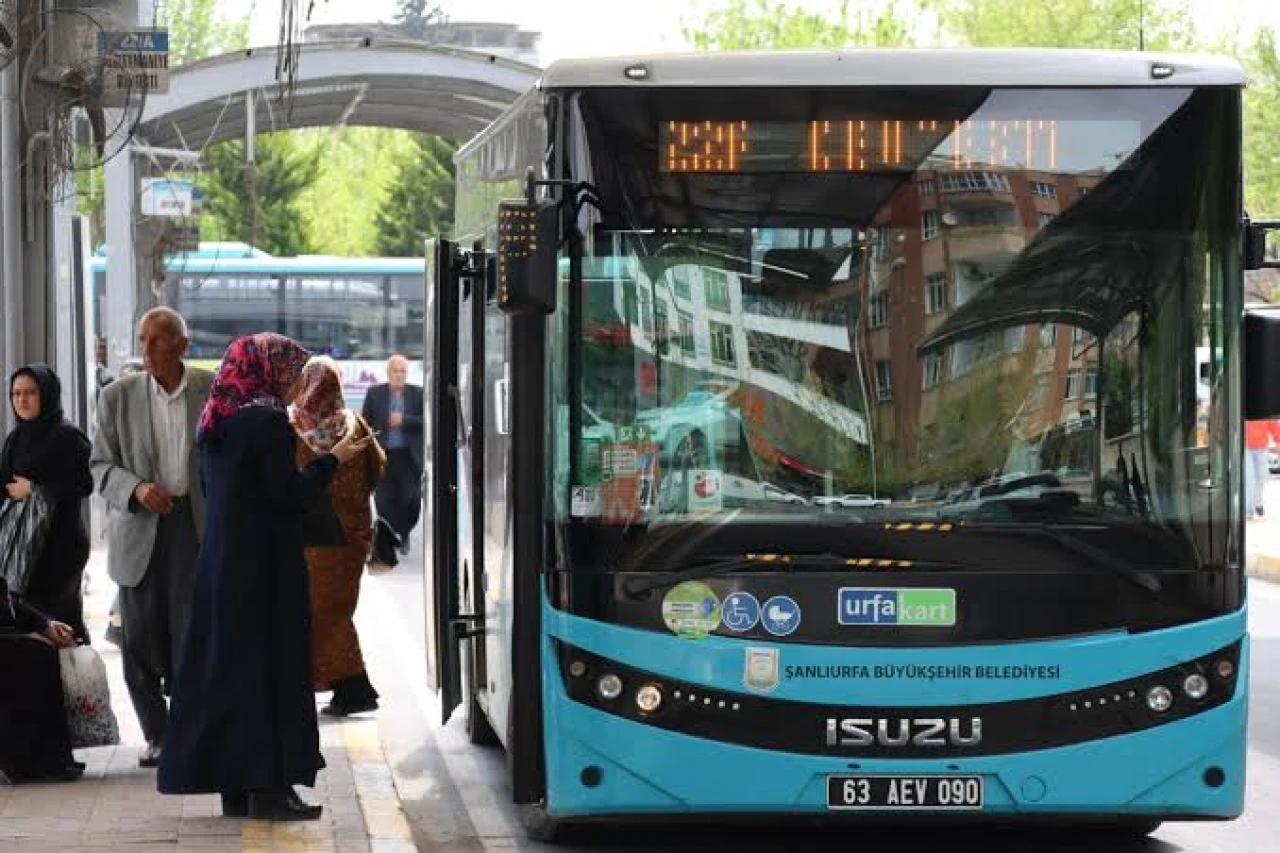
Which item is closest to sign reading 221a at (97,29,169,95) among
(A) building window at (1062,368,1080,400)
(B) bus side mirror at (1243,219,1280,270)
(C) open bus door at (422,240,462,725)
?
(C) open bus door at (422,240,462,725)

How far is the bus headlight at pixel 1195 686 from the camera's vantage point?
8.35 m

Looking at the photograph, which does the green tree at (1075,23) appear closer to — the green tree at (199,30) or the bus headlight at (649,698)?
the green tree at (199,30)

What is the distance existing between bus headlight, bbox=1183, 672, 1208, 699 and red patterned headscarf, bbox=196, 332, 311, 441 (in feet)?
10.3

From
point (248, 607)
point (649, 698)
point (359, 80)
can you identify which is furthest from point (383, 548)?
point (359, 80)

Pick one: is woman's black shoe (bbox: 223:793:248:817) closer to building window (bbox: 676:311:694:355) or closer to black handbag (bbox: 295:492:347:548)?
black handbag (bbox: 295:492:347:548)

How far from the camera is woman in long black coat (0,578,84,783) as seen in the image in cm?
1007

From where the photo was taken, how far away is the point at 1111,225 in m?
8.37

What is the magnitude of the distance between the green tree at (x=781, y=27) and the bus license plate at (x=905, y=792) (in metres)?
56.5

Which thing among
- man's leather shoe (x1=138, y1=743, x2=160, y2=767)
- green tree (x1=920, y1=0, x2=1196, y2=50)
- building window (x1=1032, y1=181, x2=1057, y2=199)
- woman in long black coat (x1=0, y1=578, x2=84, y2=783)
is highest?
green tree (x1=920, y1=0, x2=1196, y2=50)

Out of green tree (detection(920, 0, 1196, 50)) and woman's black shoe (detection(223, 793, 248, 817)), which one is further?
green tree (detection(920, 0, 1196, 50))

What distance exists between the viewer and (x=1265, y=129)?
46688 millimetres

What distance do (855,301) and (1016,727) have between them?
1.44m

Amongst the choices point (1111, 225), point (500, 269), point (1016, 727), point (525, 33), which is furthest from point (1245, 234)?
point (525, 33)

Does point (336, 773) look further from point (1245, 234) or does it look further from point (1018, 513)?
point (1245, 234)
